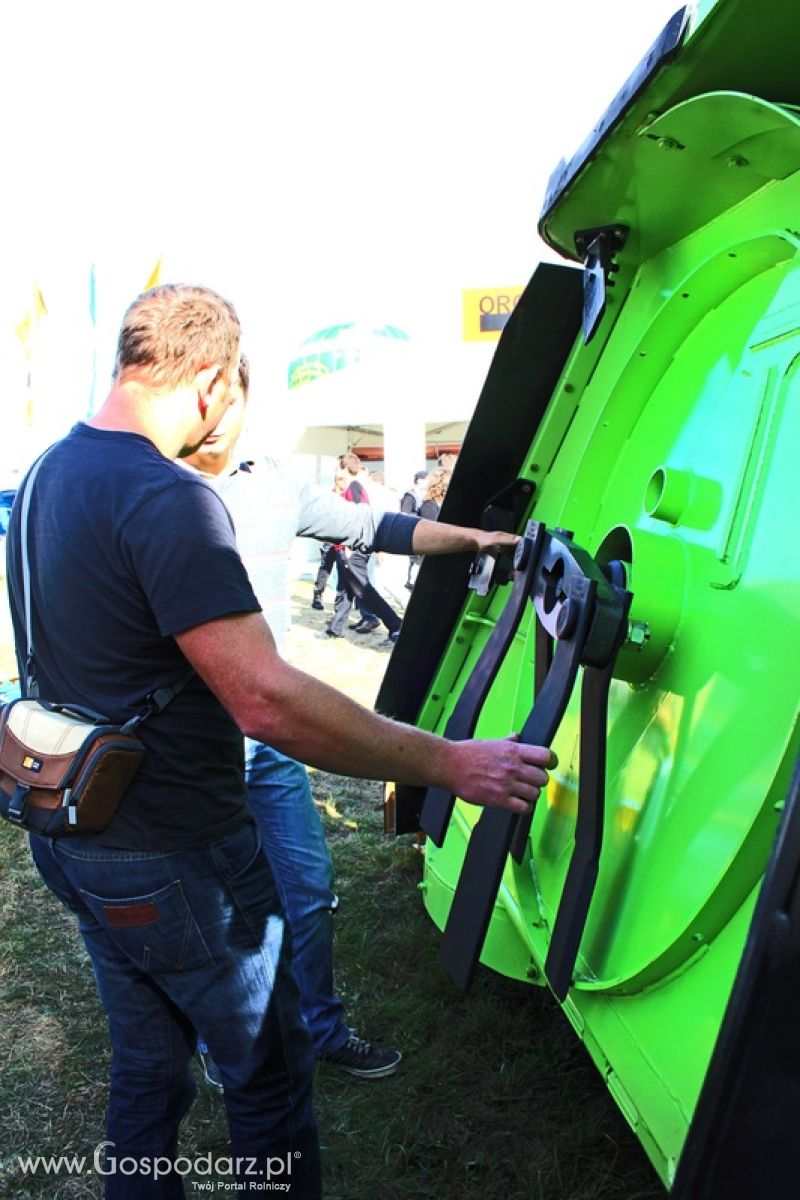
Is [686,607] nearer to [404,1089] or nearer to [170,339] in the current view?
[170,339]

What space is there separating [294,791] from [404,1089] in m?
0.83

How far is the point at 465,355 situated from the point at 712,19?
13.9 metres

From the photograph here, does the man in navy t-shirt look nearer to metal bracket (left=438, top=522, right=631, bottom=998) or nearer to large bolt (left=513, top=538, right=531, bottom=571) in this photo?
metal bracket (left=438, top=522, right=631, bottom=998)

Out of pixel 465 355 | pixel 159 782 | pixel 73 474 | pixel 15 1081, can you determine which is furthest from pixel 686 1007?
pixel 465 355

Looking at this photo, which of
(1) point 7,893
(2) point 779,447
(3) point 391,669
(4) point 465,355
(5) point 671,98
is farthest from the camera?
(4) point 465,355

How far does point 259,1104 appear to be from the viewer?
1.59m

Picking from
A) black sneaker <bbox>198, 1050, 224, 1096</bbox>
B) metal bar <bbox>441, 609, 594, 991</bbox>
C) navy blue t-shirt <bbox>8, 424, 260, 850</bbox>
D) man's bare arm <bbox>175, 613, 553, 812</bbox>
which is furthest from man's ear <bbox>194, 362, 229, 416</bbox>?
black sneaker <bbox>198, 1050, 224, 1096</bbox>

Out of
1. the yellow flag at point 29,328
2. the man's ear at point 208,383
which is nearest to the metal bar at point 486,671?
the man's ear at point 208,383

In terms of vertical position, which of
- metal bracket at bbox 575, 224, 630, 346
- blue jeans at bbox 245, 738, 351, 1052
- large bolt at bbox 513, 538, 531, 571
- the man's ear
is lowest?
blue jeans at bbox 245, 738, 351, 1052

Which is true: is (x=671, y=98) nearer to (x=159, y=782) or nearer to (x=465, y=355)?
(x=159, y=782)

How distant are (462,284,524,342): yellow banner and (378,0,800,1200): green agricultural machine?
12.7 meters

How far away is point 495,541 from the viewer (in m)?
2.34

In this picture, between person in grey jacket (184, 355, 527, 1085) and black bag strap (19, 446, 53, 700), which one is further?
person in grey jacket (184, 355, 527, 1085)

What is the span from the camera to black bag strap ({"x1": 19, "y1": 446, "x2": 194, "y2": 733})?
1514mm
